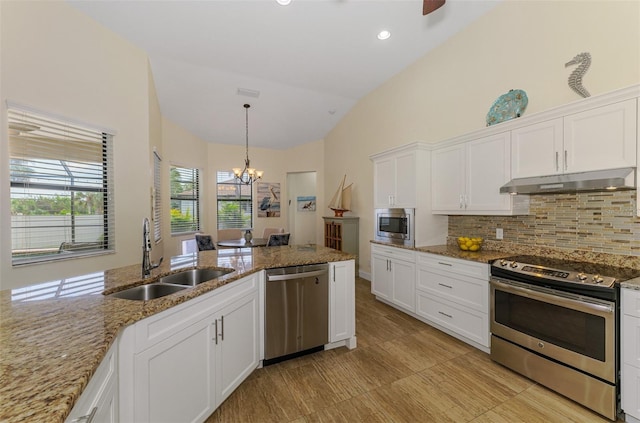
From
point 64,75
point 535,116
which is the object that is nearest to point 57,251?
point 64,75

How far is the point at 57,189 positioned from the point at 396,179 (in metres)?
3.92

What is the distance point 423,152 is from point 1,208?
4.32 m

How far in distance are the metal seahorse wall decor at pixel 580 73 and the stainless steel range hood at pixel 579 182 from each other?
2.53ft

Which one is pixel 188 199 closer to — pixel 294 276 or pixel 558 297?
pixel 294 276

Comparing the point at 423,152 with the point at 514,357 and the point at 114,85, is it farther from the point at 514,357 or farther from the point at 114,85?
the point at 114,85

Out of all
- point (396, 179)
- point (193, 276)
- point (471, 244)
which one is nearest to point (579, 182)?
point (471, 244)

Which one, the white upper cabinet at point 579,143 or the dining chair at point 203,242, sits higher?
the white upper cabinet at point 579,143

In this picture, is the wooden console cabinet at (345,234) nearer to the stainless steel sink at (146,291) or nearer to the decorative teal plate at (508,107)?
the decorative teal plate at (508,107)

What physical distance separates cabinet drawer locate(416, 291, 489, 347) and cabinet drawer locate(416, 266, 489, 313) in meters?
0.06

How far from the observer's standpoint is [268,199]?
6.94m

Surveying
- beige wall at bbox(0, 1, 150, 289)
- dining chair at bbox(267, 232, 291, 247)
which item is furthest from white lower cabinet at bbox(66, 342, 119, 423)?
dining chair at bbox(267, 232, 291, 247)

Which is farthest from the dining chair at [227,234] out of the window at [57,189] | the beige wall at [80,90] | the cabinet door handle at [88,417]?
the cabinet door handle at [88,417]

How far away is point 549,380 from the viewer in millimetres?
2012

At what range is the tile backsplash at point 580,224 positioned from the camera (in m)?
2.15
